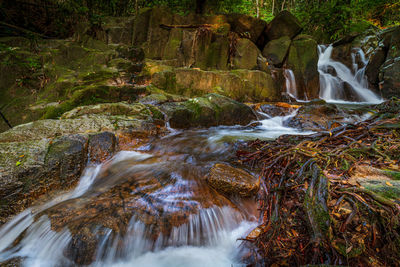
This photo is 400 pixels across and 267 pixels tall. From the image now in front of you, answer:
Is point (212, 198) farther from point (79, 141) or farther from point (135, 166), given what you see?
point (79, 141)

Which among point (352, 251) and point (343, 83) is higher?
point (343, 83)

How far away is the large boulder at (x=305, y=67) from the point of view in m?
9.87

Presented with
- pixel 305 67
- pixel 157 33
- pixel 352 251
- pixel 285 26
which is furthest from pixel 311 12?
pixel 352 251

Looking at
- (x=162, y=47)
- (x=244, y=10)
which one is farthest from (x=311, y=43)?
(x=162, y=47)

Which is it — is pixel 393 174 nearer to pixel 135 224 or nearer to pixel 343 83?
pixel 135 224

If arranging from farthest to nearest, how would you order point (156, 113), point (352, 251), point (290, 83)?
point (290, 83) → point (156, 113) → point (352, 251)

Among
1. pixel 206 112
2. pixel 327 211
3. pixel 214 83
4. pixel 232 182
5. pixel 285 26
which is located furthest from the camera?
pixel 285 26

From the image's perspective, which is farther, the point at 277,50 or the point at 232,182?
the point at 277,50

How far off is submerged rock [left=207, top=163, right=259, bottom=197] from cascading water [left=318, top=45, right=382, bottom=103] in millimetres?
10099

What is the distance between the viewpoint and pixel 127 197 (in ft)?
8.35

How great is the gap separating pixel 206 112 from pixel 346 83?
9604 millimetres

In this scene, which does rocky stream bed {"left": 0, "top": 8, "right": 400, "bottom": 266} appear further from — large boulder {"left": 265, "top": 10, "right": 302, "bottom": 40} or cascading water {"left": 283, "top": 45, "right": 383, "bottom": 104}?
large boulder {"left": 265, "top": 10, "right": 302, "bottom": 40}

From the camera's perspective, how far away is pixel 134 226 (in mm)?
2160

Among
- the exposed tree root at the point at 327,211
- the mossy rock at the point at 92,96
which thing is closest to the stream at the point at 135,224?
the exposed tree root at the point at 327,211
